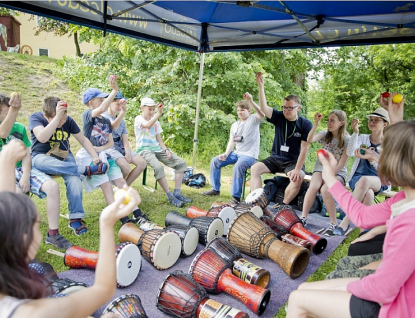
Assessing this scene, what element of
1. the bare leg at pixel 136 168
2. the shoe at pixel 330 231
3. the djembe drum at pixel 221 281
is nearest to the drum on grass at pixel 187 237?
the djembe drum at pixel 221 281

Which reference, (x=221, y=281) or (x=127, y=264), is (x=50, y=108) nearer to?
(x=127, y=264)

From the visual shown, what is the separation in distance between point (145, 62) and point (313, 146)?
580cm

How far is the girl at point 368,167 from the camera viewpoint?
13.4 ft

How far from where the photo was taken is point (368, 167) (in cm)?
425

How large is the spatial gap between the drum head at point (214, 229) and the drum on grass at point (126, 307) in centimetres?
136

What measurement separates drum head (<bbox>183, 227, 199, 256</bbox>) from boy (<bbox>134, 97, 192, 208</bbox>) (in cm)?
155

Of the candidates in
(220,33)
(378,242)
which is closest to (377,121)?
(378,242)

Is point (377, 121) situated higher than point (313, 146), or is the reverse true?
point (377, 121)

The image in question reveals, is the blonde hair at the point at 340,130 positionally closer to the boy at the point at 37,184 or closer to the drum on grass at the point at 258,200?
the drum on grass at the point at 258,200

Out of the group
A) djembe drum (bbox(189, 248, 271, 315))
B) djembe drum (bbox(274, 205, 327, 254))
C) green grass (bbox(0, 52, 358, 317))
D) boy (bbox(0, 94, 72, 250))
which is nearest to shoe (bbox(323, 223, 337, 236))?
green grass (bbox(0, 52, 358, 317))

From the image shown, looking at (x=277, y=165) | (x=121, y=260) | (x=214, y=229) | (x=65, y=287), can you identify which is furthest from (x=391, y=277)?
(x=277, y=165)

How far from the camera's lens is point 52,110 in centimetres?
349

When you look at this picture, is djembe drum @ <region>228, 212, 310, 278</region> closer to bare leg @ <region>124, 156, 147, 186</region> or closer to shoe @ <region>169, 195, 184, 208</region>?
shoe @ <region>169, 195, 184, 208</region>

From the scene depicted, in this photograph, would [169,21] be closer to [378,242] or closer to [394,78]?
[378,242]
